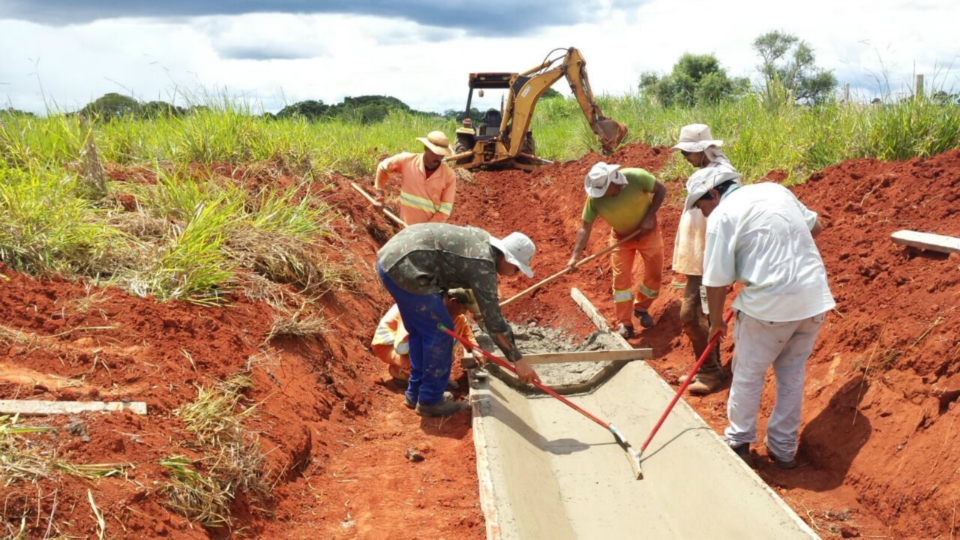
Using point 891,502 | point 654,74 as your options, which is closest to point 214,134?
point 891,502

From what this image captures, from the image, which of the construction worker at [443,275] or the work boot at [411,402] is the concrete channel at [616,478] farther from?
the construction worker at [443,275]

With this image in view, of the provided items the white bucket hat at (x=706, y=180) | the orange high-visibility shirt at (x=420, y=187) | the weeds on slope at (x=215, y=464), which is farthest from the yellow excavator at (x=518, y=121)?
the weeds on slope at (x=215, y=464)

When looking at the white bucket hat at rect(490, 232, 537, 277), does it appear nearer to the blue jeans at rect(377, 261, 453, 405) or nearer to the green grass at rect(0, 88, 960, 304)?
the blue jeans at rect(377, 261, 453, 405)

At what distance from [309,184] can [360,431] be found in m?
4.08

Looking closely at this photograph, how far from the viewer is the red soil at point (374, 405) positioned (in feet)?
10.8

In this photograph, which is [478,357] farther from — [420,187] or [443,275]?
[420,187]

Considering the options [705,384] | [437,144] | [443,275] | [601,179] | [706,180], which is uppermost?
[437,144]

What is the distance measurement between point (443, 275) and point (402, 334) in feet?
2.75

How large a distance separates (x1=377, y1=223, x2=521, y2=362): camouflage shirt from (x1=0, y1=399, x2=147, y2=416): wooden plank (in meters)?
1.84

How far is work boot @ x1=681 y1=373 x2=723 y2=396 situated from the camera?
5.61 meters

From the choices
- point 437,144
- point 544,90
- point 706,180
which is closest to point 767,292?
point 706,180

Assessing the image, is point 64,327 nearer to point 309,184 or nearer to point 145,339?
point 145,339

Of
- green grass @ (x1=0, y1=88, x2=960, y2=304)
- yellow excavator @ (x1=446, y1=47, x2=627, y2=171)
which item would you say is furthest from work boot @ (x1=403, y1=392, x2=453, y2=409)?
yellow excavator @ (x1=446, y1=47, x2=627, y2=171)

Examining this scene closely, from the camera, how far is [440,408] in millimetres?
5168
